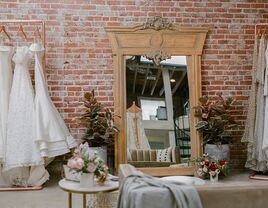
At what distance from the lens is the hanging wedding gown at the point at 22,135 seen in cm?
434

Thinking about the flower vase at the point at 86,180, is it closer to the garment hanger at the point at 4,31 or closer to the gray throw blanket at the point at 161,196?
A: the gray throw blanket at the point at 161,196

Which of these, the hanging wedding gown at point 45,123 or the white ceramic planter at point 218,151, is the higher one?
the hanging wedding gown at point 45,123

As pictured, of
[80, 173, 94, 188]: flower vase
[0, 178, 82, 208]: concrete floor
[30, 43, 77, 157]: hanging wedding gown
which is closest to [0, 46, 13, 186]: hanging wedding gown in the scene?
[30, 43, 77, 157]: hanging wedding gown

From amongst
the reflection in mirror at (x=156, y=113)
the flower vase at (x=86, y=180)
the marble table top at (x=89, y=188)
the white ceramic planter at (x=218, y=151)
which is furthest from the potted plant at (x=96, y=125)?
the flower vase at (x=86, y=180)

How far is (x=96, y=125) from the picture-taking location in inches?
185

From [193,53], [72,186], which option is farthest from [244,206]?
[193,53]

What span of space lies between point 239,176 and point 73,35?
3.03m

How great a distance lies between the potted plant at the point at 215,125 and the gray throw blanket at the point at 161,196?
2.92 metres

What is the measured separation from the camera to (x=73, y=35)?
509 centimetres

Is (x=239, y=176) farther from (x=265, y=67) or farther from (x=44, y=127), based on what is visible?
(x=44, y=127)

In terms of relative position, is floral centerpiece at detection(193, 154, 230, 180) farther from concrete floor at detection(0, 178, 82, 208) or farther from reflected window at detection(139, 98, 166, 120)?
concrete floor at detection(0, 178, 82, 208)

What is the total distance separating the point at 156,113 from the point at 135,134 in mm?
419

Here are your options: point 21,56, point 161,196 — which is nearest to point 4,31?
point 21,56

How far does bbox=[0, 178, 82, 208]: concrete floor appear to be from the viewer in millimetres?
3783
